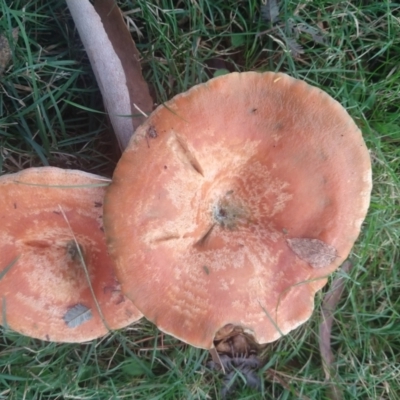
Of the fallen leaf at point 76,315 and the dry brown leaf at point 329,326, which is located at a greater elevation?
the fallen leaf at point 76,315

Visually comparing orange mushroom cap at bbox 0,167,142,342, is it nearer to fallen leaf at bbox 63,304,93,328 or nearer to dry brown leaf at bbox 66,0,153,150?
fallen leaf at bbox 63,304,93,328

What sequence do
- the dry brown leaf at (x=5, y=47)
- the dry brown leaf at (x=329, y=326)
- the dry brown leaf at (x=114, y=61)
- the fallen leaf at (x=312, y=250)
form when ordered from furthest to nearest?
the dry brown leaf at (x=329, y=326) → the dry brown leaf at (x=5, y=47) → the dry brown leaf at (x=114, y=61) → the fallen leaf at (x=312, y=250)

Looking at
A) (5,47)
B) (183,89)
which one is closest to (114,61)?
(183,89)

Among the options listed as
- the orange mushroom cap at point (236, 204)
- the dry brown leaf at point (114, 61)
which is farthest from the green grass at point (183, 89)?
the orange mushroom cap at point (236, 204)

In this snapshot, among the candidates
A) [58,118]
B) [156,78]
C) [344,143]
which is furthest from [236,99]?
[58,118]

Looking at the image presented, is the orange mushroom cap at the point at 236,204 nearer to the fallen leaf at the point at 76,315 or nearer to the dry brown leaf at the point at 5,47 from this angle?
the fallen leaf at the point at 76,315

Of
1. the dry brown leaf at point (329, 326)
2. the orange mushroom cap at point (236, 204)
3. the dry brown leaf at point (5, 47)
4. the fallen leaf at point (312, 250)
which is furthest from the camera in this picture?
the dry brown leaf at point (329, 326)

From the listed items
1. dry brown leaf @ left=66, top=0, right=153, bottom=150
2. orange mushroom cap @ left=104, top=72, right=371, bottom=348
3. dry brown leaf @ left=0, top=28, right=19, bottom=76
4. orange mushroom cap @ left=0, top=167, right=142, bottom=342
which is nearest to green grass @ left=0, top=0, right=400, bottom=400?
dry brown leaf @ left=0, top=28, right=19, bottom=76
